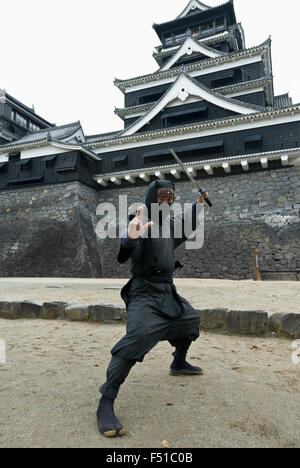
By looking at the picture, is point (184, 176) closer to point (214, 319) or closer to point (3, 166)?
point (3, 166)

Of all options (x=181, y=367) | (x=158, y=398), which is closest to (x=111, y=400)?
(x=158, y=398)

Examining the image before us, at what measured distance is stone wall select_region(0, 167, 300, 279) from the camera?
1396cm

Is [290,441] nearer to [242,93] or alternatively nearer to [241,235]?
[241,235]

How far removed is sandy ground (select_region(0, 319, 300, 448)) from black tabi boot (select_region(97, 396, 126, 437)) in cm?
5

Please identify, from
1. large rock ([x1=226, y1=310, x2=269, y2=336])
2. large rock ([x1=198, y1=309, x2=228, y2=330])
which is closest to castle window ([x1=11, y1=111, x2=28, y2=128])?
large rock ([x1=198, y1=309, x2=228, y2=330])

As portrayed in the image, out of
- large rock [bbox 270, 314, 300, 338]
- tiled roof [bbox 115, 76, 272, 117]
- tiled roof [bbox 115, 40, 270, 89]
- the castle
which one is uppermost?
tiled roof [bbox 115, 40, 270, 89]

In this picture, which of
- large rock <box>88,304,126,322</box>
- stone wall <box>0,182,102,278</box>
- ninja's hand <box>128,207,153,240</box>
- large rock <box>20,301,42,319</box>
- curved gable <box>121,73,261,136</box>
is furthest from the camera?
curved gable <box>121,73,261,136</box>

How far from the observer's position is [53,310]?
16.9 ft

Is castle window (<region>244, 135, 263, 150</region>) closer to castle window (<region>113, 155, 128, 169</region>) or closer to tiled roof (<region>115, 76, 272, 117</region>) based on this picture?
tiled roof (<region>115, 76, 272, 117</region>)

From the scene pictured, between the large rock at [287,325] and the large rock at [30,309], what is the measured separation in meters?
3.87

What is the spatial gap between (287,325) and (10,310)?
4.59 meters

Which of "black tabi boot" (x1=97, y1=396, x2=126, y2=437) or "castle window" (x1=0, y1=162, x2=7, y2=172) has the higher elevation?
"castle window" (x1=0, y1=162, x2=7, y2=172)

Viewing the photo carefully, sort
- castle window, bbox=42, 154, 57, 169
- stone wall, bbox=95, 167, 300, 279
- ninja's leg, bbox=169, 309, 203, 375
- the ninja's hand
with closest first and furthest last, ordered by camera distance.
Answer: the ninja's hand, ninja's leg, bbox=169, 309, 203, 375, stone wall, bbox=95, 167, 300, 279, castle window, bbox=42, 154, 57, 169
